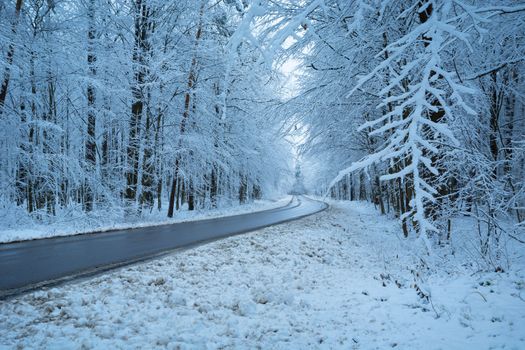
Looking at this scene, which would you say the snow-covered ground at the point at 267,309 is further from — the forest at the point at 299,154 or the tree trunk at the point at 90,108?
the tree trunk at the point at 90,108

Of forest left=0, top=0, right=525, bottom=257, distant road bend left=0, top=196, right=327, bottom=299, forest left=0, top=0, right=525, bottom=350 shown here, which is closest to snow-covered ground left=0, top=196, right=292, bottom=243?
forest left=0, top=0, right=525, bottom=350

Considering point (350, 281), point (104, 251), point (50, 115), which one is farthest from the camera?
point (50, 115)

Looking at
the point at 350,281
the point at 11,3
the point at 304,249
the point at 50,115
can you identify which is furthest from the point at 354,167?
the point at 50,115

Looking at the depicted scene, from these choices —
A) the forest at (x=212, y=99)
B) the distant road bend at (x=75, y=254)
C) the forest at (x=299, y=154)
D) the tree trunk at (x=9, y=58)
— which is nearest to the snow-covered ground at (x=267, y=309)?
the forest at (x=299, y=154)

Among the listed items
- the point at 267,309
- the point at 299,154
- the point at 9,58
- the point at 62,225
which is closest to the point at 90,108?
the point at 9,58

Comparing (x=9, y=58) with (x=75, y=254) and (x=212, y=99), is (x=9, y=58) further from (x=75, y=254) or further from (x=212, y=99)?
(x=212, y=99)

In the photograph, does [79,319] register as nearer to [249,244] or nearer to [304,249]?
[249,244]

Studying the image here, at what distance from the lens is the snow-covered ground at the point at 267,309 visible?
3451 mm

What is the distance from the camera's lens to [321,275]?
669 cm

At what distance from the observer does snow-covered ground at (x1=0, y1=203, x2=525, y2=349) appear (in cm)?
345

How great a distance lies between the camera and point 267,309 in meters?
4.69

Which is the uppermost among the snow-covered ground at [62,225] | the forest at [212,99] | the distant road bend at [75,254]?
the forest at [212,99]

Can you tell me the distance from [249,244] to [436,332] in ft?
18.8

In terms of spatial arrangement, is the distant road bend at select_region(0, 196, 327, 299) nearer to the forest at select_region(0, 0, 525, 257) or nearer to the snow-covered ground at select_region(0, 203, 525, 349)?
the snow-covered ground at select_region(0, 203, 525, 349)
